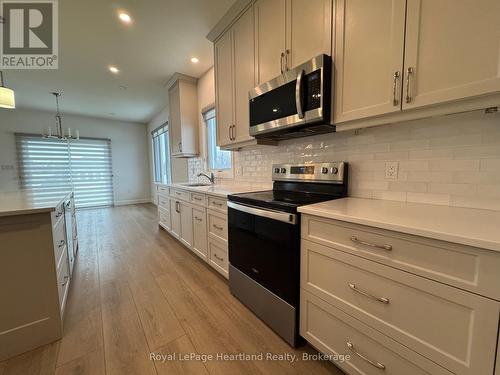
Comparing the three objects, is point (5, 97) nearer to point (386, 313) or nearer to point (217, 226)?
point (217, 226)

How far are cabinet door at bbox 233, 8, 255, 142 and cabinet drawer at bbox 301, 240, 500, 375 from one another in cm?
145

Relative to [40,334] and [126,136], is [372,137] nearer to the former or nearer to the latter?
[40,334]

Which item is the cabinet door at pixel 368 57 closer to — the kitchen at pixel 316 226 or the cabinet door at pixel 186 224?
the kitchen at pixel 316 226

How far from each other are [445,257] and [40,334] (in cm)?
225

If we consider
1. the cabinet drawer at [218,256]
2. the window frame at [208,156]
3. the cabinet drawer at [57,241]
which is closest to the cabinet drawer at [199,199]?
the cabinet drawer at [218,256]

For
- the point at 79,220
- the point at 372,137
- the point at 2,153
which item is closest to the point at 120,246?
the point at 79,220

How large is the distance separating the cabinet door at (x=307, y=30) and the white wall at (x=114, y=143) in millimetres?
6626

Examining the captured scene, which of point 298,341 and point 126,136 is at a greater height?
point 126,136

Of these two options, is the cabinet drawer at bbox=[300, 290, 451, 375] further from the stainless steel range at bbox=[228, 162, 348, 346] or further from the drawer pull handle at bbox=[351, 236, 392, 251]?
the drawer pull handle at bbox=[351, 236, 392, 251]

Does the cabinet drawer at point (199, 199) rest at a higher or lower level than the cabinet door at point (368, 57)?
lower

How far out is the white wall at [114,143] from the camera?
504 centimetres

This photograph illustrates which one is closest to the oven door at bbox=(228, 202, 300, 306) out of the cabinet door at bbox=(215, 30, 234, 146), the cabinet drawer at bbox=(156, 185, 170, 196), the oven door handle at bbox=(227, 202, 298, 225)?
the oven door handle at bbox=(227, 202, 298, 225)

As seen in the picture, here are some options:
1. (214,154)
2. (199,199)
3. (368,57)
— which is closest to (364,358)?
(368,57)

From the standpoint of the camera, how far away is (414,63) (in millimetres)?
1001
